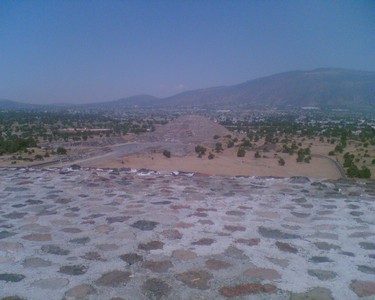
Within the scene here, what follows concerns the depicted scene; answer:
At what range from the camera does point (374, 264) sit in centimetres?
443

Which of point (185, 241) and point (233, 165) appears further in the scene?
point (233, 165)

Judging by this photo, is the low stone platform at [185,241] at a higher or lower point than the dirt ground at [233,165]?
higher

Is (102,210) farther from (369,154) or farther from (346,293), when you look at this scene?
(369,154)

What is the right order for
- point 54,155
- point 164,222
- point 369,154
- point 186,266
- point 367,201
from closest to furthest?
point 186,266, point 164,222, point 367,201, point 369,154, point 54,155

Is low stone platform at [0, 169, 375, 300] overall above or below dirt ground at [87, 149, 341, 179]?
above

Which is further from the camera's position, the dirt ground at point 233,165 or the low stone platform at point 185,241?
the dirt ground at point 233,165

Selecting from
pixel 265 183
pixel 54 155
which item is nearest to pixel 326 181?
pixel 265 183

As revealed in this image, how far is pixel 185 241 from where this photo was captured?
5051mm

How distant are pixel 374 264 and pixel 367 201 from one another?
3.26 metres

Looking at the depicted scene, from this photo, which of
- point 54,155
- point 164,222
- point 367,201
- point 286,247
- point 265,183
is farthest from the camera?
point 54,155

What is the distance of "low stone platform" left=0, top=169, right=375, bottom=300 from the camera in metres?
3.81

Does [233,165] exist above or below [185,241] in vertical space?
below

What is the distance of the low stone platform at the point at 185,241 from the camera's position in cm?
381

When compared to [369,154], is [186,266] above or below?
above
